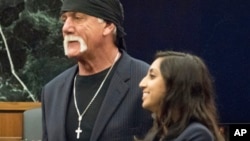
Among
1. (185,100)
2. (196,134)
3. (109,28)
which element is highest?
(109,28)

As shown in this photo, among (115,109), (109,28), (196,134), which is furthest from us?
(109,28)

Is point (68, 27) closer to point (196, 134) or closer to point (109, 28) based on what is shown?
point (109, 28)

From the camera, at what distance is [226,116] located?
5902 mm

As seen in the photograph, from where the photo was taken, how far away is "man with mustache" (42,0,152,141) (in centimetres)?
280

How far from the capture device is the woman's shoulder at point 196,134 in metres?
2.38

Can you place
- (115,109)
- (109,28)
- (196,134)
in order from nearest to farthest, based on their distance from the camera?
(196,134), (115,109), (109,28)

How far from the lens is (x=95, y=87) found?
290 centimetres

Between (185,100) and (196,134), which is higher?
(185,100)

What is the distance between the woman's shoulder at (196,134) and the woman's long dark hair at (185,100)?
0.02 metres

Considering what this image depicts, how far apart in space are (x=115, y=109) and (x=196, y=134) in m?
0.52

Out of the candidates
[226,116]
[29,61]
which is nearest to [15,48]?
[29,61]

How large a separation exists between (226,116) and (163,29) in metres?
0.89

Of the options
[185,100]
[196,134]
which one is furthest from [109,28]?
[196,134]

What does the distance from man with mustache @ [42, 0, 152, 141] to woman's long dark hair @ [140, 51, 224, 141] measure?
0.95 ft
